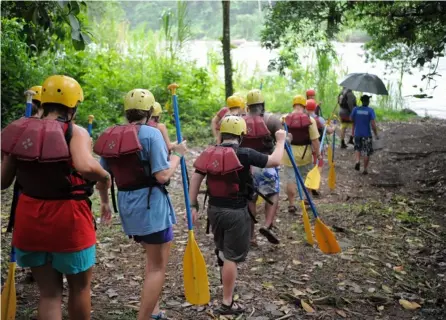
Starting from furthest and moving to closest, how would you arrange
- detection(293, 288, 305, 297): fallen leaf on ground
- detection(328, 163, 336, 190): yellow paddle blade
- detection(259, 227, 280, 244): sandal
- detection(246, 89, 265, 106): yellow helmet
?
detection(328, 163, 336, 190): yellow paddle blade < detection(246, 89, 265, 106): yellow helmet < detection(259, 227, 280, 244): sandal < detection(293, 288, 305, 297): fallen leaf on ground

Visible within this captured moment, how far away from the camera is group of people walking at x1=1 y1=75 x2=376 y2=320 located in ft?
9.41

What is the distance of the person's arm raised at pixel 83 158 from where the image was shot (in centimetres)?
281

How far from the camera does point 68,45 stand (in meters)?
10.2

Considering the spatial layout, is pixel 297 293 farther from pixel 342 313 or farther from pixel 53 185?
pixel 53 185

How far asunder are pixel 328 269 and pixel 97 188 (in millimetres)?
2946

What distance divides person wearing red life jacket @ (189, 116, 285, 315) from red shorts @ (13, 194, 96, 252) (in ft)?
4.34

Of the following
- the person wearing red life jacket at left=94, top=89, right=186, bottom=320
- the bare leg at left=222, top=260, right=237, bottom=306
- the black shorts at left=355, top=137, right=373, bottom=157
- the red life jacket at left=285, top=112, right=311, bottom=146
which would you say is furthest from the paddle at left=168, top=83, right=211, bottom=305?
the black shorts at left=355, top=137, right=373, bottom=157

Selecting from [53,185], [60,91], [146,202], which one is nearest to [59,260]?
[53,185]

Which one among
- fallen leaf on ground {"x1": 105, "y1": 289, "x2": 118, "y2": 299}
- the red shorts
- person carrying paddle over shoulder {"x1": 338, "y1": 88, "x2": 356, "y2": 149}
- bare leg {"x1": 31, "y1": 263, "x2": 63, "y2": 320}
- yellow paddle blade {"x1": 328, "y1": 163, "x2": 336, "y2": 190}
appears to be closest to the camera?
the red shorts

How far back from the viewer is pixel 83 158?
9.25 ft

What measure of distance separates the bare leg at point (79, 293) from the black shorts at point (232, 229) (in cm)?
126

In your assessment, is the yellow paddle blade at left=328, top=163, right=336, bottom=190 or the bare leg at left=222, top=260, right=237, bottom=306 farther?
the yellow paddle blade at left=328, top=163, right=336, bottom=190

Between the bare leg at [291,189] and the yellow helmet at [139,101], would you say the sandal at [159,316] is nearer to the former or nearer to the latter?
the yellow helmet at [139,101]

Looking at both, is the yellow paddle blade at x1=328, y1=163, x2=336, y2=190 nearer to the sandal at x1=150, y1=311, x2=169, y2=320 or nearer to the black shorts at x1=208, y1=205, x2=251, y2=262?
the black shorts at x1=208, y1=205, x2=251, y2=262
